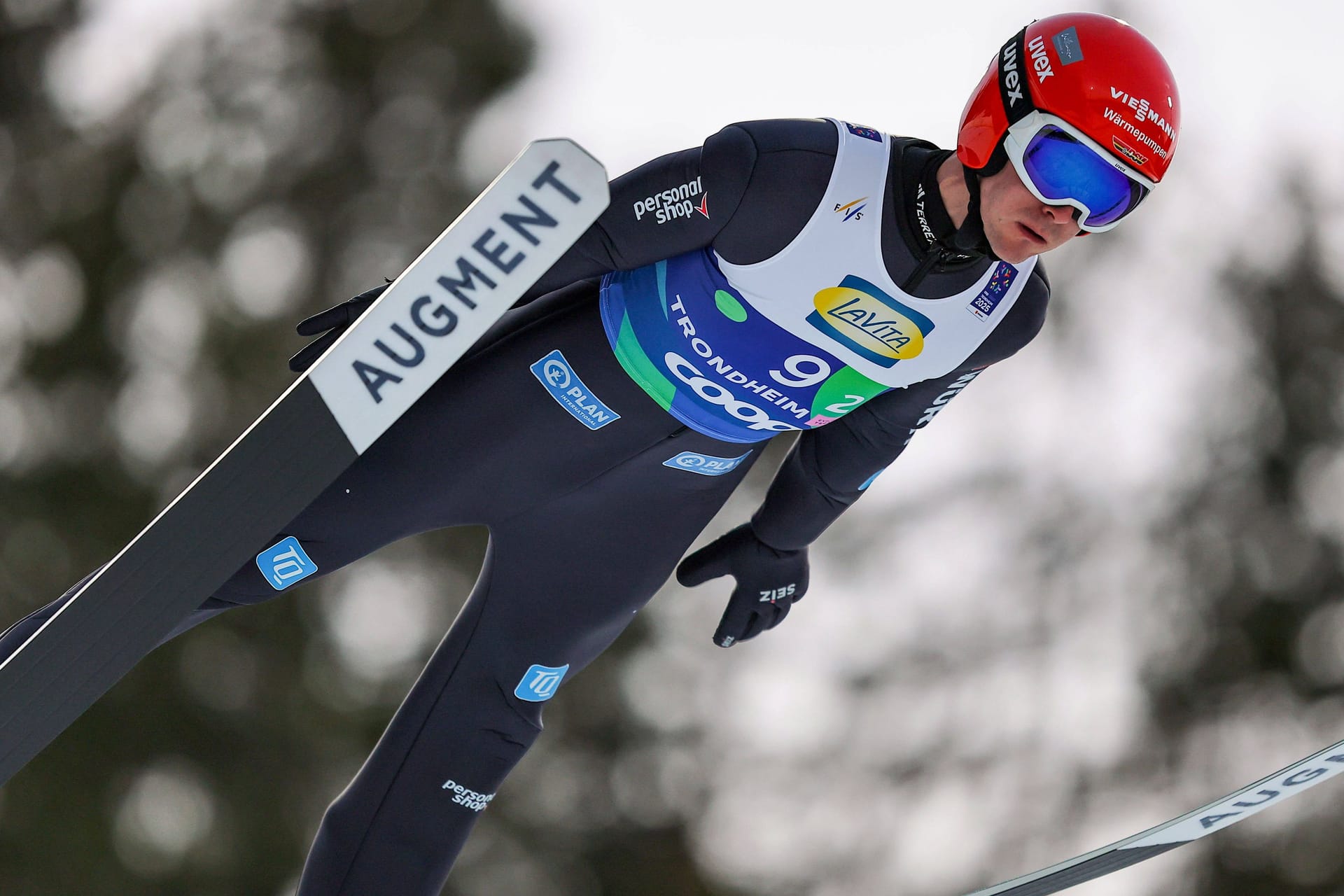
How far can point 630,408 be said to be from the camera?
1.85 meters

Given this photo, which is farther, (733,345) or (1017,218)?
(733,345)

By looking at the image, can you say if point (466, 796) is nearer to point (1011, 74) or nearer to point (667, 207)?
point (667, 207)

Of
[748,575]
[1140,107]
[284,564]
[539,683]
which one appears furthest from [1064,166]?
[284,564]

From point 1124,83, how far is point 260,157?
7.80 metres

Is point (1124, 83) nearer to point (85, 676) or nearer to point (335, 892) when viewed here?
point (85, 676)

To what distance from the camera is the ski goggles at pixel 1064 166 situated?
160 centimetres

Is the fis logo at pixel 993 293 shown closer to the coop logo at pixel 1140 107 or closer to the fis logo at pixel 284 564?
the coop logo at pixel 1140 107

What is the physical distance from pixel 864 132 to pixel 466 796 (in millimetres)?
1156

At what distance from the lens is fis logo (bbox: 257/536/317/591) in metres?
1.74

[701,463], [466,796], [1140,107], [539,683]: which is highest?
[1140,107]

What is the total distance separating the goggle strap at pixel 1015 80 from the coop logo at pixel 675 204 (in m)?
0.42

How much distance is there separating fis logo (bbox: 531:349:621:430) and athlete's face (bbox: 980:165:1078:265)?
61 centimetres

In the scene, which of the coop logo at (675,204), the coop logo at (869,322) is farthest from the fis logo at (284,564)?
the coop logo at (869,322)

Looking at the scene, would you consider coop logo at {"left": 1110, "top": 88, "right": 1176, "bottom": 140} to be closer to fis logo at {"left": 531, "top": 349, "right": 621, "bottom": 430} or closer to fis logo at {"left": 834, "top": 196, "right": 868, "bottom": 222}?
fis logo at {"left": 834, "top": 196, "right": 868, "bottom": 222}
